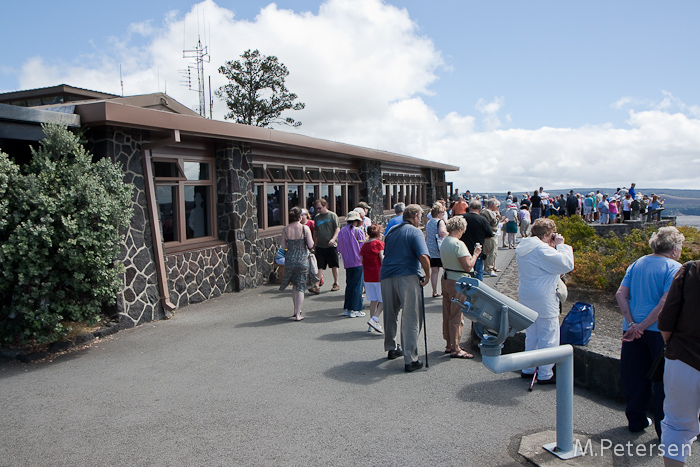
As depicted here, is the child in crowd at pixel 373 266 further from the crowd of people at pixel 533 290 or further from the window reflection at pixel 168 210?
the window reflection at pixel 168 210

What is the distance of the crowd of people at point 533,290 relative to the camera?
3295 mm

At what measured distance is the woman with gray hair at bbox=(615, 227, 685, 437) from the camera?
418 cm

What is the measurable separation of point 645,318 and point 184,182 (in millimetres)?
8180

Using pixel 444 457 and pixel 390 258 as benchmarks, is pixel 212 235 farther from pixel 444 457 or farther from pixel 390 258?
pixel 444 457

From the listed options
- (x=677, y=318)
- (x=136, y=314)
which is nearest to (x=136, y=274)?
(x=136, y=314)

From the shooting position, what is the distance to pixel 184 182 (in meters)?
9.98

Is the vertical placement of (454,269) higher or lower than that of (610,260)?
higher

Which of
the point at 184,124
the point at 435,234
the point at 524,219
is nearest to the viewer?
the point at 184,124

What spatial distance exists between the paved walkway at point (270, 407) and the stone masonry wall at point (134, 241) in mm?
759

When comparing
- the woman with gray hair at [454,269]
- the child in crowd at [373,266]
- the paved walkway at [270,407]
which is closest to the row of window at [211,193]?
the paved walkway at [270,407]

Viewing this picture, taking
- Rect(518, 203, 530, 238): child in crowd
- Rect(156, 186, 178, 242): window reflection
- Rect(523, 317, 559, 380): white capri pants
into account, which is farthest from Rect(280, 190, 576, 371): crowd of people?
Rect(518, 203, 530, 238): child in crowd

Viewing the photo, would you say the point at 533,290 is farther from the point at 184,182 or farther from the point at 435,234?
the point at 184,182

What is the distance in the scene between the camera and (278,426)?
179 inches

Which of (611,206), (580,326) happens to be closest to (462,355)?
(580,326)
